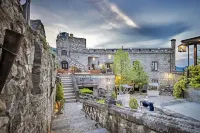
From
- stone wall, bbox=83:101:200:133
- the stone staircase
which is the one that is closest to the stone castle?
the stone staircase

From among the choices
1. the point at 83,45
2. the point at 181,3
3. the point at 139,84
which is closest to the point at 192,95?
the point at 181,3

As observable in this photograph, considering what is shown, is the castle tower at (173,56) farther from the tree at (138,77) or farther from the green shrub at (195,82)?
the green shrub at (195,82)

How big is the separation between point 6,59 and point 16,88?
641 millimetres

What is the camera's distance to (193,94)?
9359 millimetres

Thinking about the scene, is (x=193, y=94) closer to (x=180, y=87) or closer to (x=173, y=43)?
(x=180, y=87)

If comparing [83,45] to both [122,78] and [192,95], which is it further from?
[192,95]

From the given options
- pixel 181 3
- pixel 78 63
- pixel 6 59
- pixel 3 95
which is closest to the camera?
pixel 6 59

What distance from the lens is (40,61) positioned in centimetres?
311

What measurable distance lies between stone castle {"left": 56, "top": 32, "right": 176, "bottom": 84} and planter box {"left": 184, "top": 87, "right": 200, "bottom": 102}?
16.2m

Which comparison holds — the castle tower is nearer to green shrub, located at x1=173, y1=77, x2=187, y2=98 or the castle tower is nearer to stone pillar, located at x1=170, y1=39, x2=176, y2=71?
stone pillar, located at x1=170, y1=39, x2=176, y2=71

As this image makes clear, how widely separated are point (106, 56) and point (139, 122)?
2362cm

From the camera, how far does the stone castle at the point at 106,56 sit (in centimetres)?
2583

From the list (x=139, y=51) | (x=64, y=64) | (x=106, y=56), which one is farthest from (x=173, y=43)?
(x=64, y=64)

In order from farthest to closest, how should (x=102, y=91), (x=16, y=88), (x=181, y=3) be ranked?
(x=102, y=91) → (x=181, y=3) → (x=16, y=88)
